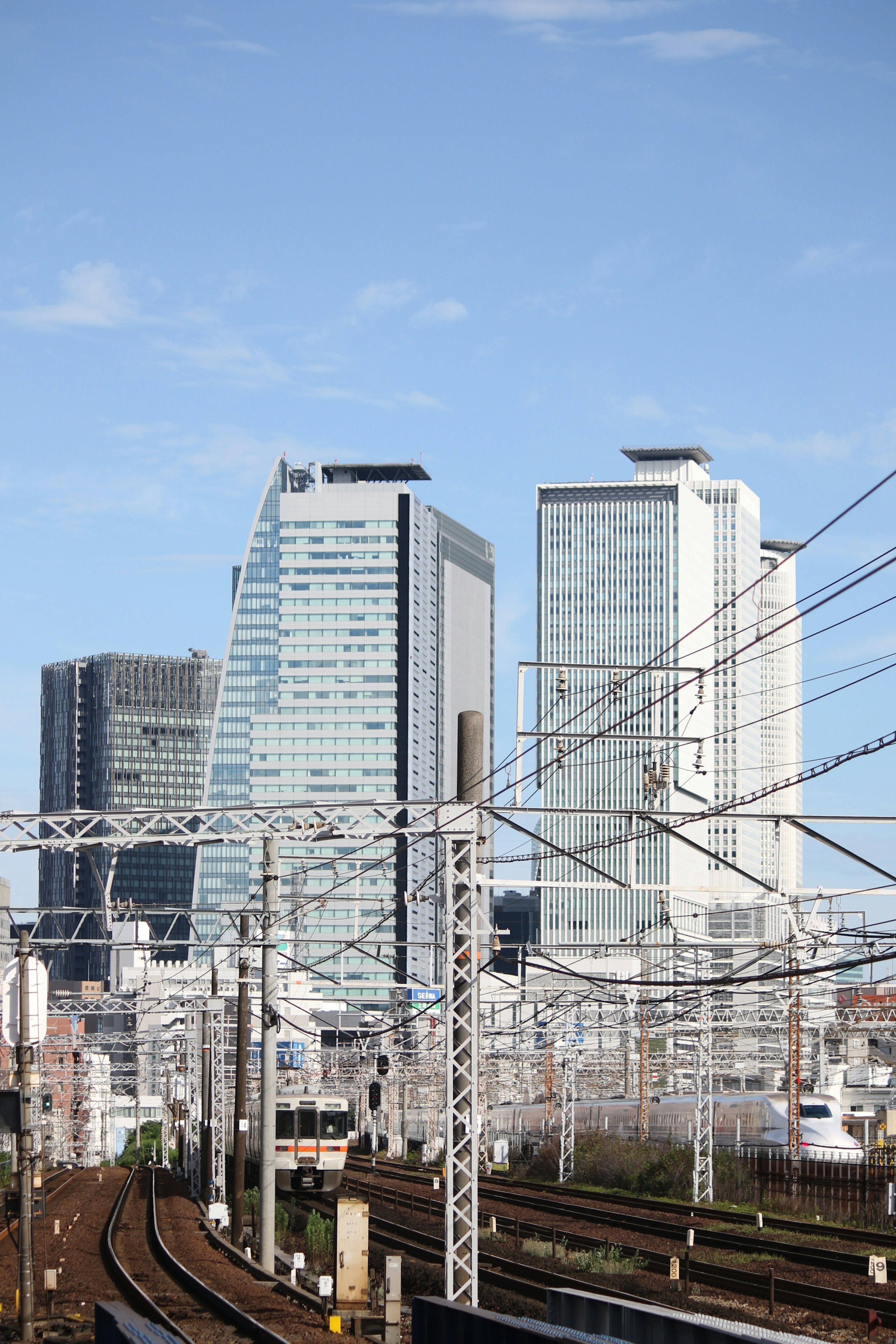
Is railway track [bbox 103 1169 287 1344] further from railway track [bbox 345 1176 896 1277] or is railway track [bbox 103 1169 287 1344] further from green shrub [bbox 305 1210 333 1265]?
railway track [bbox 345 1176 896 1277]

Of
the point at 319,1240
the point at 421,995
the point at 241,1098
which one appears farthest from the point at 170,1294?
the point at 421,995

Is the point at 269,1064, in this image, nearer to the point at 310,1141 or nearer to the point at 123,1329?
the point at 123,1329

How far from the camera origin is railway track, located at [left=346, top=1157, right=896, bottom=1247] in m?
34.0

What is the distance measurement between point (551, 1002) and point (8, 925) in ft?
386

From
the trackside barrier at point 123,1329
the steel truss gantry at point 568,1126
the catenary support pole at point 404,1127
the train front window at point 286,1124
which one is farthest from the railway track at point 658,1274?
the catenary support pole at point 404,1127

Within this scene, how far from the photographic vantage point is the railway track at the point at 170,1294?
21.1m

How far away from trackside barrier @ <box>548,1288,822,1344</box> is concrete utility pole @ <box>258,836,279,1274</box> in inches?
640

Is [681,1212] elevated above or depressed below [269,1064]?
below

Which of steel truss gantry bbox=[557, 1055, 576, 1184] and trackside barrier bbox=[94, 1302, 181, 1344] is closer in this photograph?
trackside barrier bbox=[94, 1302, 181, 1344]

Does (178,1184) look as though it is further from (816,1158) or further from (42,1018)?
(42,1018)

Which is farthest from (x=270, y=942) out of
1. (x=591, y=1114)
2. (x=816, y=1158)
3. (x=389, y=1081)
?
(x=389, y=1081)

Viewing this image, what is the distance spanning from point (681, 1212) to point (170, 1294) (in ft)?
67.4

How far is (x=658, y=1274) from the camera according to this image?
2917 cm

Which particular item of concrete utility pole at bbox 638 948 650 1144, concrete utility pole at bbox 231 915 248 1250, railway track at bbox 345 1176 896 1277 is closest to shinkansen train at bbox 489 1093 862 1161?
concrete utility pole at bbox 638 948 650 1144
